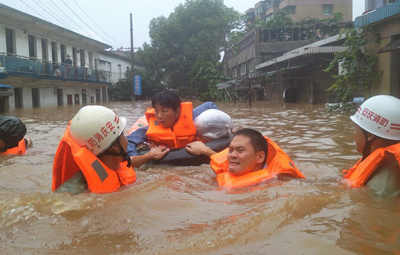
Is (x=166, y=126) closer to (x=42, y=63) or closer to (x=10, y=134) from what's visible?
(x=10, y=134)

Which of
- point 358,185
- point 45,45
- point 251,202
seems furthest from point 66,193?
point 45,45

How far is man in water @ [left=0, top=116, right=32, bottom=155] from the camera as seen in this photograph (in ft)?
16.4

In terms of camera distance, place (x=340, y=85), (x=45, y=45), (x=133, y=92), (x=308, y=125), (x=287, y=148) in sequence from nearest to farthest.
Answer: (x=287, y=148)
(x=308, y=125)
(x=340, y=85)
(x=45, y=45)
(x=133, y=92)

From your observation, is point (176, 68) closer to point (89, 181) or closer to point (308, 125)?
point (308, 125)

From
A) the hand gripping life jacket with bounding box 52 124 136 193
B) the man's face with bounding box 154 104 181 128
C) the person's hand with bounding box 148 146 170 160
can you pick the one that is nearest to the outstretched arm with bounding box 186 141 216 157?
the person's hand with bounding box 148 146 170 160

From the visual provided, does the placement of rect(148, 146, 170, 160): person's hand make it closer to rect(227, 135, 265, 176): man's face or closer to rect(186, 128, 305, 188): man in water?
rect(186, 128, 305, 188): man in water

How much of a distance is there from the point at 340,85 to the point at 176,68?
28.8 meters

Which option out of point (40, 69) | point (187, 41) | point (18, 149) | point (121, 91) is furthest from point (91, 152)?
point (187, 41)

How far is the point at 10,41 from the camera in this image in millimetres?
21141

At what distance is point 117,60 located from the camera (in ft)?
133

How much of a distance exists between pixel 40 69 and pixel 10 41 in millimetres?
2154

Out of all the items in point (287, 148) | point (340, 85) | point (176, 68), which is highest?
point (176, 68)

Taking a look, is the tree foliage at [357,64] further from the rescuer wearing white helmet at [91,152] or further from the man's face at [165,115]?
the rescuer wearing white helmet at [91,152]

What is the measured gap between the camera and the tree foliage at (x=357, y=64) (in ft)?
35.0
